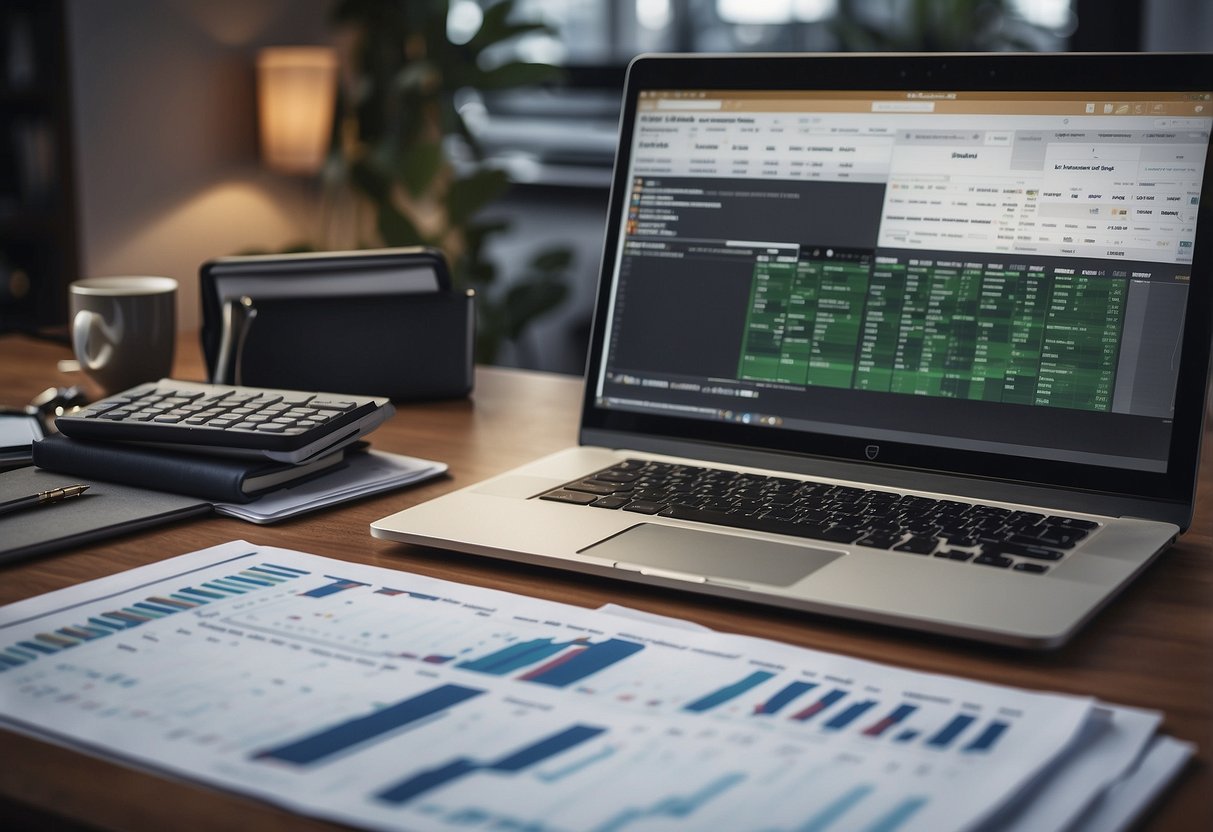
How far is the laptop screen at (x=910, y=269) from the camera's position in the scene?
866 mm

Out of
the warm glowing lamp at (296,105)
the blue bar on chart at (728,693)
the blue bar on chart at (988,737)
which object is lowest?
the blue bar on chart at (728,693)

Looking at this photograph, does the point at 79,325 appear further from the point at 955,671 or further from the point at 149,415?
the point at 955,671

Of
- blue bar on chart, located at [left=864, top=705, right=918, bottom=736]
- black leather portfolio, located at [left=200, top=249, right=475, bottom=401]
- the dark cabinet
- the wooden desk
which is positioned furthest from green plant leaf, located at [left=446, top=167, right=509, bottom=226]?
blue bar on chart, located at [left=864, top=705, right=918, bottom=736]

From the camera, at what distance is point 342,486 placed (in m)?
0.96

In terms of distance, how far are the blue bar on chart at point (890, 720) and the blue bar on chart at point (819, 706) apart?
0.03 m

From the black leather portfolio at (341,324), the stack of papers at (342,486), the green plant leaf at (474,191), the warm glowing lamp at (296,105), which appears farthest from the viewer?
the warm glowing lamp at (296,105)

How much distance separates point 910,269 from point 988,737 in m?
0.47

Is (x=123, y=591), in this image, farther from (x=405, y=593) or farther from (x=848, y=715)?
(x=848, y=715)

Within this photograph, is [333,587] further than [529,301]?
No

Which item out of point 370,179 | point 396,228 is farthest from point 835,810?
point 370,179

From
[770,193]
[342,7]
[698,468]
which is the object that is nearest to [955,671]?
[698,468]

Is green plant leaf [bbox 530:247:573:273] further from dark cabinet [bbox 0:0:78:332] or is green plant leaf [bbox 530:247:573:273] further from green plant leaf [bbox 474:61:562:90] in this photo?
dark cabinet [bbox 0:0:78:332]

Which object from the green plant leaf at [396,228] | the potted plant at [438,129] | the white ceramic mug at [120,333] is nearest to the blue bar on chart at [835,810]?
the white ceramic mug at [120,333]

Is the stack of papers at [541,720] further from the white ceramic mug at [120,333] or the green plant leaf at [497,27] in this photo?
the green plant leaf at [497,27]
